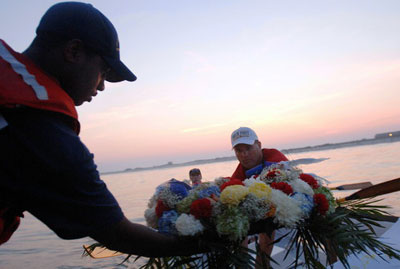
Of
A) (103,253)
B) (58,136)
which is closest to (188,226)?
(58,136)

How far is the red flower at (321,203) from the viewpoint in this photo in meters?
1.92

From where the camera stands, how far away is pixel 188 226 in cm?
153

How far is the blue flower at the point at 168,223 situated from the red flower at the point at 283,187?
2.54ft

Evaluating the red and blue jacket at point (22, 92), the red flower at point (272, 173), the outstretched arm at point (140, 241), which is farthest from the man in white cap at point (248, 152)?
the red and blue jacket at point (22, 92)

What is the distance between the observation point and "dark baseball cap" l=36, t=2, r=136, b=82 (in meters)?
1.22

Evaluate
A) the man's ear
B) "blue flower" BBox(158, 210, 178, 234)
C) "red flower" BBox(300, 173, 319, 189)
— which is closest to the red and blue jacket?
the man's ear

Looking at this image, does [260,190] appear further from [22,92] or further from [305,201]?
[22,92]

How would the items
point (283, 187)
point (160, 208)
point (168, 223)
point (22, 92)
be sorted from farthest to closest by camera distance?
point (283, 187), point (160, 208), point (168, 223), point (22, 92)

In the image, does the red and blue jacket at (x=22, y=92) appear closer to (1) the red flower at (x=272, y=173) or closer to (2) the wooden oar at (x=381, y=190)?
(1) the red flower at (x=272, y=173)

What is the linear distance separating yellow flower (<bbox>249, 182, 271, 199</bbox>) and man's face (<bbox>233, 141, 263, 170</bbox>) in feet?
7.19

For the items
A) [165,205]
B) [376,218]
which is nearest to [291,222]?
[165,205]

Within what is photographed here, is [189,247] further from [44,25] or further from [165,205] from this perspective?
[44,25]

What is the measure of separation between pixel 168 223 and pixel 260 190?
0.63m

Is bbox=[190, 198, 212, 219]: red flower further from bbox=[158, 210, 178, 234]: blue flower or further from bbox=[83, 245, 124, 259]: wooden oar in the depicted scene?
bbox=[83, 245, 124, 259]: wooden oar
